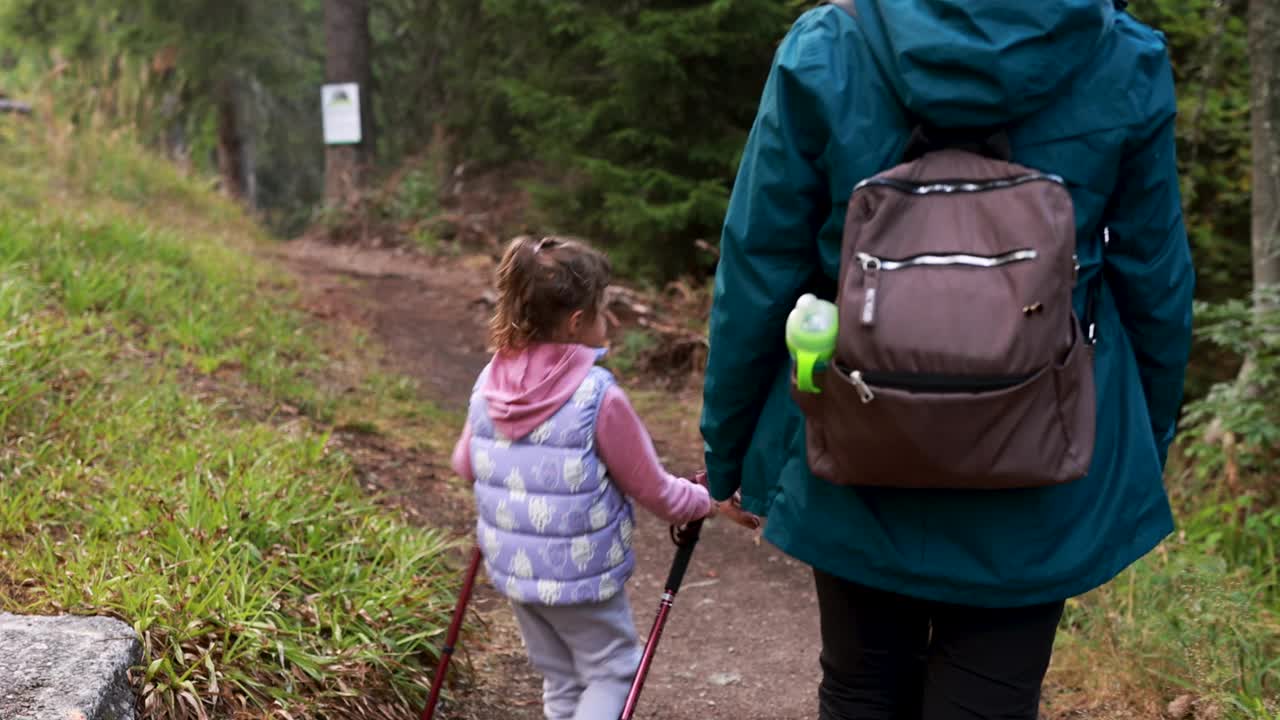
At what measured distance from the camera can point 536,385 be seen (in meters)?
2.83

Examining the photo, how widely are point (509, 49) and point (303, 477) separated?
1030cm

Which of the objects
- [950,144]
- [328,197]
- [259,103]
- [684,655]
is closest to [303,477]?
[684,655]

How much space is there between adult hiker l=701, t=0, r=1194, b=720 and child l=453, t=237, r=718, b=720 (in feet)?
1.87

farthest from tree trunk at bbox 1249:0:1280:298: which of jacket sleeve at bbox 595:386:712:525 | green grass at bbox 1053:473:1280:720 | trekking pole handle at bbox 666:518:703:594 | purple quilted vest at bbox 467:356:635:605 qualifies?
purple quilted vest at bbox 467:356:635:605

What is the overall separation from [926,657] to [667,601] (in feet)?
2.69

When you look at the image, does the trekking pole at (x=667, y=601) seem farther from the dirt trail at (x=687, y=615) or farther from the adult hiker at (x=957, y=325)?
the dirt trail at (x=687, y=615)

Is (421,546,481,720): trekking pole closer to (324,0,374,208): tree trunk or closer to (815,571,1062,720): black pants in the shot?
(815,571,1062,720): black pants

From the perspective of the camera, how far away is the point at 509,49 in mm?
13727

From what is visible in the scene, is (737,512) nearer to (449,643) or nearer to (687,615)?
(449,643)

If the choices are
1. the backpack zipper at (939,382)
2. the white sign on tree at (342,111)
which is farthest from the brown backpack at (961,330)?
the white sign on tree at (342,111)

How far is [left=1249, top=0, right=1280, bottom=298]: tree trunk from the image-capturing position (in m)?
5.40

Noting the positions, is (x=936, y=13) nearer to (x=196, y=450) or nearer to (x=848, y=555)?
(x=848, y=555)

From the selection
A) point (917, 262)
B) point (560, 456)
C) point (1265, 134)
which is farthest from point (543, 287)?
point (1265, 134)

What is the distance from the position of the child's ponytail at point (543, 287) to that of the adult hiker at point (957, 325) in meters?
0.64
